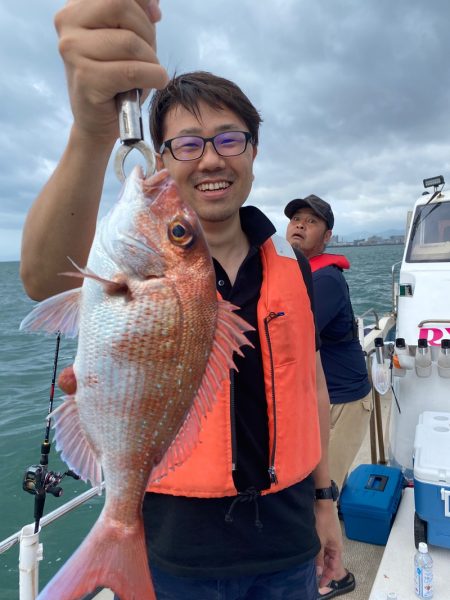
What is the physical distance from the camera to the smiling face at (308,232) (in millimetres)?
4246

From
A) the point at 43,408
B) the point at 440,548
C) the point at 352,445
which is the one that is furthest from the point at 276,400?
the point at 43,408

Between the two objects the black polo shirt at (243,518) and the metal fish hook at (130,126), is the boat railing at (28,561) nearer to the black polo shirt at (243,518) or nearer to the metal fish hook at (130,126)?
the black polo shirt at (243,518)

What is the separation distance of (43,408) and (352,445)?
8107mm

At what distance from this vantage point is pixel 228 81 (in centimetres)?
208

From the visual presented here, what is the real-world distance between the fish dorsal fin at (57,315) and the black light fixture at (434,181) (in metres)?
5.98

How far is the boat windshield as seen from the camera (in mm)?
5809

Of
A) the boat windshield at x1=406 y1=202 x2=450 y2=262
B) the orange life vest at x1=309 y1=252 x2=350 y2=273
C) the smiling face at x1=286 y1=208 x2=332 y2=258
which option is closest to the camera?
the orange life vest at x1=309 y1=252 x2=350 y2=273

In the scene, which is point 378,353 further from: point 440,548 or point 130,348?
point 130,348

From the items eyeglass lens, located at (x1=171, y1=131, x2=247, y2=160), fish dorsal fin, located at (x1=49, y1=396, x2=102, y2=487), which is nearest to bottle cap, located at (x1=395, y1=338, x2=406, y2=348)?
eyeglass lens, located at (x1=171, y1=131, x2=247, y2=160)

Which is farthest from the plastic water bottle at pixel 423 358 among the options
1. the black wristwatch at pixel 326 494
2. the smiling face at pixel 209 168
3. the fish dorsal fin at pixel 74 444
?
the fish dorsal fin at pixel 74 444

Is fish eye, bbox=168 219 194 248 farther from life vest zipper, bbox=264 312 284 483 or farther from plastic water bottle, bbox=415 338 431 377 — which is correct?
plastic water bottle, bbox=415 338 431 377

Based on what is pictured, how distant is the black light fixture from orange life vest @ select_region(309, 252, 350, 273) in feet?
9.25

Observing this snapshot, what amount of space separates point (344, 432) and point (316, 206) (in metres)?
2.10

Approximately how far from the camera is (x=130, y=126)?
45.6 inches
